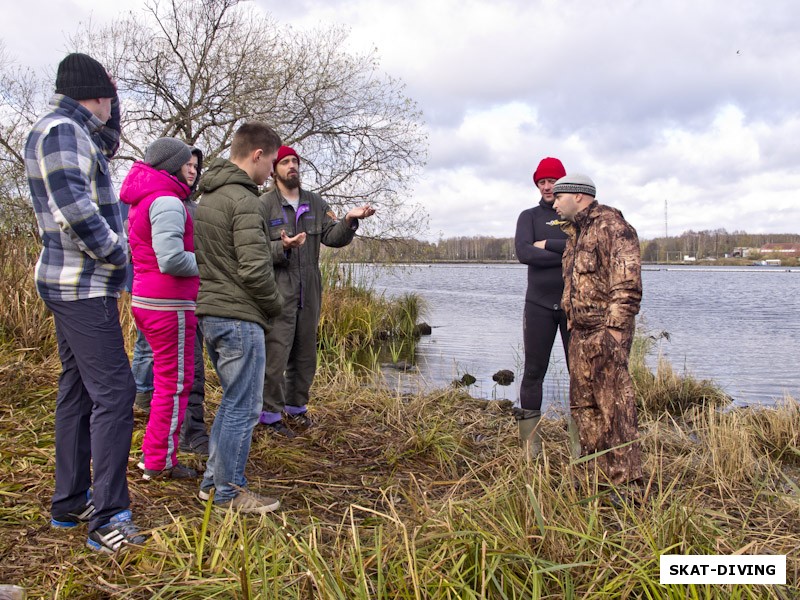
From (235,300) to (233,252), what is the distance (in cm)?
29

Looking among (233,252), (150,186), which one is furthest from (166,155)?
(233,252)

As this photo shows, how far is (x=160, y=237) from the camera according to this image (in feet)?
10.9

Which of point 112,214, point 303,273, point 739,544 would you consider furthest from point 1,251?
point 739,544

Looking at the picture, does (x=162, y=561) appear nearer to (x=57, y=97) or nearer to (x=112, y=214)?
(x=112, y=214)

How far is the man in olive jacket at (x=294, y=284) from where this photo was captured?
479cm

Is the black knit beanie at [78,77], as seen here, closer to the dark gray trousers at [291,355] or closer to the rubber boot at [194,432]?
the dark gray trousers at [291,355]

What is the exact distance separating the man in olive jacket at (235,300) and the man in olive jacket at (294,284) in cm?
107

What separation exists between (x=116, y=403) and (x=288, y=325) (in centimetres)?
203

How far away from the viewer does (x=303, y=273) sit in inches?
193

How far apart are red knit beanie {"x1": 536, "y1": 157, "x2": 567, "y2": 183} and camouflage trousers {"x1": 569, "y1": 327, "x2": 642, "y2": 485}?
4.95ft

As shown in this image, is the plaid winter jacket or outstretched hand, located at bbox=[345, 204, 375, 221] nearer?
the plaid winter jacket

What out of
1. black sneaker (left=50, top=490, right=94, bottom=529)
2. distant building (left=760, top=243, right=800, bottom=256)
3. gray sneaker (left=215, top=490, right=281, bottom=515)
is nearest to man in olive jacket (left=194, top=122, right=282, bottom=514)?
gray sneaker (left=215, top=490, right=281, bottom=515)

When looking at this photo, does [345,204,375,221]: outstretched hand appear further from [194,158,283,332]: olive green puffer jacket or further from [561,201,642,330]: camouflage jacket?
[561,201,642,330]: camouflage jacket

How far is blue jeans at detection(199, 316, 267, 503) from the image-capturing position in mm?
3355
